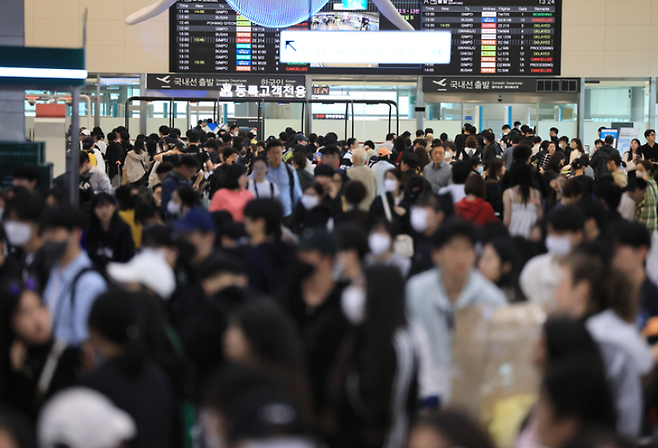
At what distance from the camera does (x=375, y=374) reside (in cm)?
264

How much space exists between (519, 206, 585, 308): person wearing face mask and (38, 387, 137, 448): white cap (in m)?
2.12

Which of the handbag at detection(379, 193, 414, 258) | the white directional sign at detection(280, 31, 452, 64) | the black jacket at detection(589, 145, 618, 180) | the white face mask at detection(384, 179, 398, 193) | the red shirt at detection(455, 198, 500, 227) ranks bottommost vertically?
the handbag at detection(379, 193, 414, 258)

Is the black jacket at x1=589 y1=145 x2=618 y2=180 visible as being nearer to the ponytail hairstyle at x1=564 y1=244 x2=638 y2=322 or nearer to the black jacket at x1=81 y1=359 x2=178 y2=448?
the ponytail hairstyle at x1=564 y1=244 x2=638 y2=322

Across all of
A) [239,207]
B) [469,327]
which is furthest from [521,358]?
[239,207]

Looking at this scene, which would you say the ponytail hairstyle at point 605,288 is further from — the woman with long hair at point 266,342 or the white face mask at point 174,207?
the white face mask at point 174,207

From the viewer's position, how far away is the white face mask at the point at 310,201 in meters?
6.41

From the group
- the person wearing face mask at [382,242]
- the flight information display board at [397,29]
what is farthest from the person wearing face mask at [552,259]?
the flight information display board at [397,29]

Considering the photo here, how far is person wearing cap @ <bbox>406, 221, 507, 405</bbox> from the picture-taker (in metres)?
3.31

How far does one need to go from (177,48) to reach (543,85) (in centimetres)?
754

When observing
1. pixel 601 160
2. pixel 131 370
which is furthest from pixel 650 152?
pixel 131 370

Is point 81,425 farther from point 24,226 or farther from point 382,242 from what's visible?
point 24,226

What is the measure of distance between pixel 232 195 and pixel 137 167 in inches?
202

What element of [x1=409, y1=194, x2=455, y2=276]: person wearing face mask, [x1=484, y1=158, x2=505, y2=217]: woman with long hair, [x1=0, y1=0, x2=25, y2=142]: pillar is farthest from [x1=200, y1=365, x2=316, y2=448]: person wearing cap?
A: [x1=0, y1=0, x2=25, y2=142]: pillar

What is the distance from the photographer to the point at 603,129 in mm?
16578
